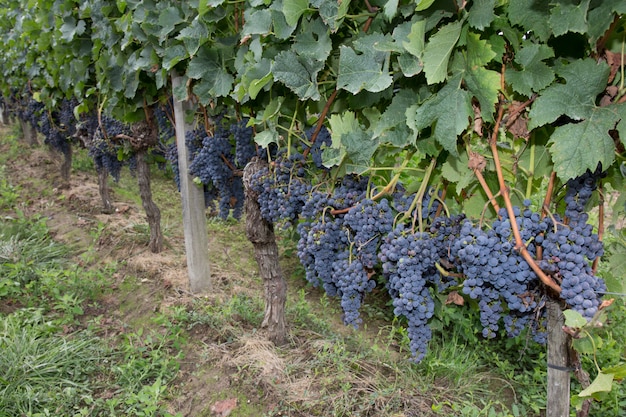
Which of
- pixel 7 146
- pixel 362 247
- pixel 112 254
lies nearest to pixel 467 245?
pixel 362 247

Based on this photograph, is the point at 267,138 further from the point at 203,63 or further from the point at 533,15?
the point at 533,15

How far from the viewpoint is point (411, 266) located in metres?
1.72

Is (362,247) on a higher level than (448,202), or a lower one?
lower

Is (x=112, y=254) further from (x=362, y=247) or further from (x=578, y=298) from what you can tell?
(x=578, y=298)

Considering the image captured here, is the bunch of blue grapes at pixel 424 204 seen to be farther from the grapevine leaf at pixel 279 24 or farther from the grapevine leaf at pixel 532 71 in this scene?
the grapevine leaf at pixel 279 24

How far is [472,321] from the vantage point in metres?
3.76

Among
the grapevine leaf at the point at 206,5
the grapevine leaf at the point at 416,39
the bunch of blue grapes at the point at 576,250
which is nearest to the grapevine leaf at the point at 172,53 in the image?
the grapevine leaf at the point at 206,5

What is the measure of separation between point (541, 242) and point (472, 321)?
2.46m

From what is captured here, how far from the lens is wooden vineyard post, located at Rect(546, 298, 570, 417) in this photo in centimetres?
159

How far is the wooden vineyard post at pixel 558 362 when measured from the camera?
1.59m

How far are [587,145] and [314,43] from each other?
3.62 ft

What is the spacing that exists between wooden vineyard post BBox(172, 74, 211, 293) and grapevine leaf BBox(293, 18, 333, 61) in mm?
1812

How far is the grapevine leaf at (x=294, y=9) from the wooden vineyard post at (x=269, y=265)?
3.67 ft

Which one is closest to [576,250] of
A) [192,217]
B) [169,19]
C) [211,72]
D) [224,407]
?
[211,72]
